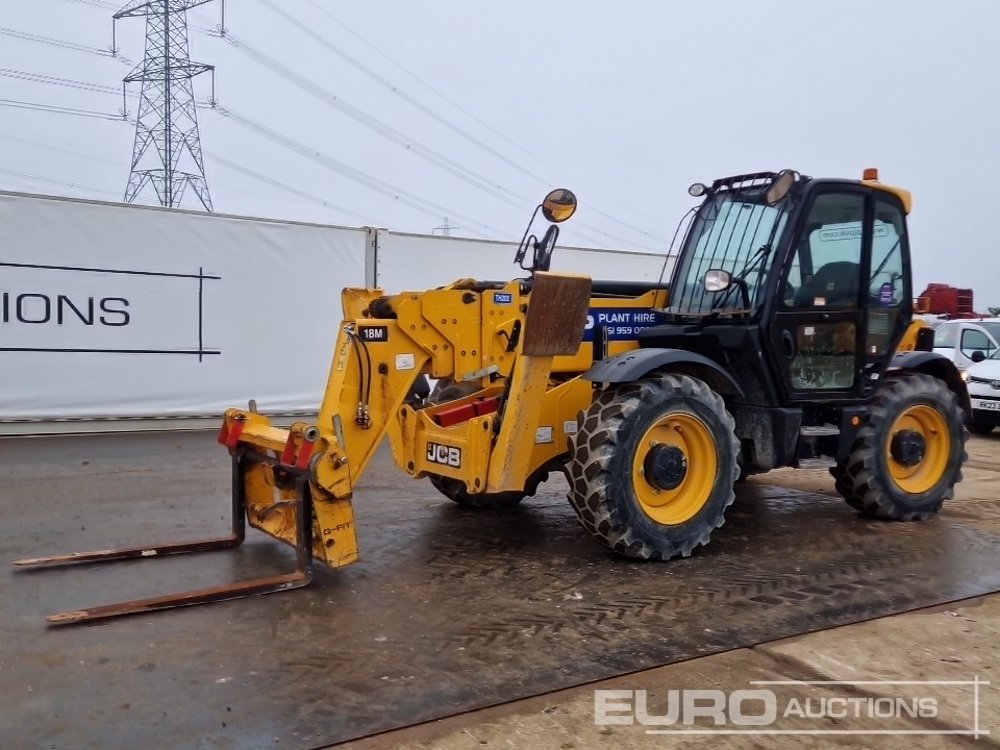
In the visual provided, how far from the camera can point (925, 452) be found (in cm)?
671

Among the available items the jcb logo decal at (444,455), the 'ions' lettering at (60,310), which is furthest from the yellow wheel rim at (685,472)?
the 'ions' lettering at (60,310)

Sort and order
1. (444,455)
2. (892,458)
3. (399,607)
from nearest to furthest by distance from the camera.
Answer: (399,607) < (444,455) < (892,458)

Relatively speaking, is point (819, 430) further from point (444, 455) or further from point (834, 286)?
point (444, 455)

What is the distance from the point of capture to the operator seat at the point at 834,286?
19.7 feet

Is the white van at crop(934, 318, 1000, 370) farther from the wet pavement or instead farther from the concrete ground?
the concrete ground

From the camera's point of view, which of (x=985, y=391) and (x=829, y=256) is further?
(x=985, y=391)

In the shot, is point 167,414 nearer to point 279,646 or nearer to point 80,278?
point 80,278

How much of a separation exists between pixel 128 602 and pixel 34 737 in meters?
1.34

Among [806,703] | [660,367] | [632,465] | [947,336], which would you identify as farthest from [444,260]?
[806,703]

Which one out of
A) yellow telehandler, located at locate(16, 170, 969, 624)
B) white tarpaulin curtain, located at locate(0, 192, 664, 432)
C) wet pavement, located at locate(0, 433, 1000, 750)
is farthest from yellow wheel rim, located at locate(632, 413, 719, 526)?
white tarpaulin curtain, located at locate(0, 192, 664, 432)

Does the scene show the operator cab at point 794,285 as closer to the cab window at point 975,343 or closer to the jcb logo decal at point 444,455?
the jcb logo decal at point 444,455

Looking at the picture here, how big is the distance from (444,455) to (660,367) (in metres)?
1.49

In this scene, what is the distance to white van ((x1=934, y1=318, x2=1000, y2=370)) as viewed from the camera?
1329cm

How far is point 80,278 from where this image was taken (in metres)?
10.2
